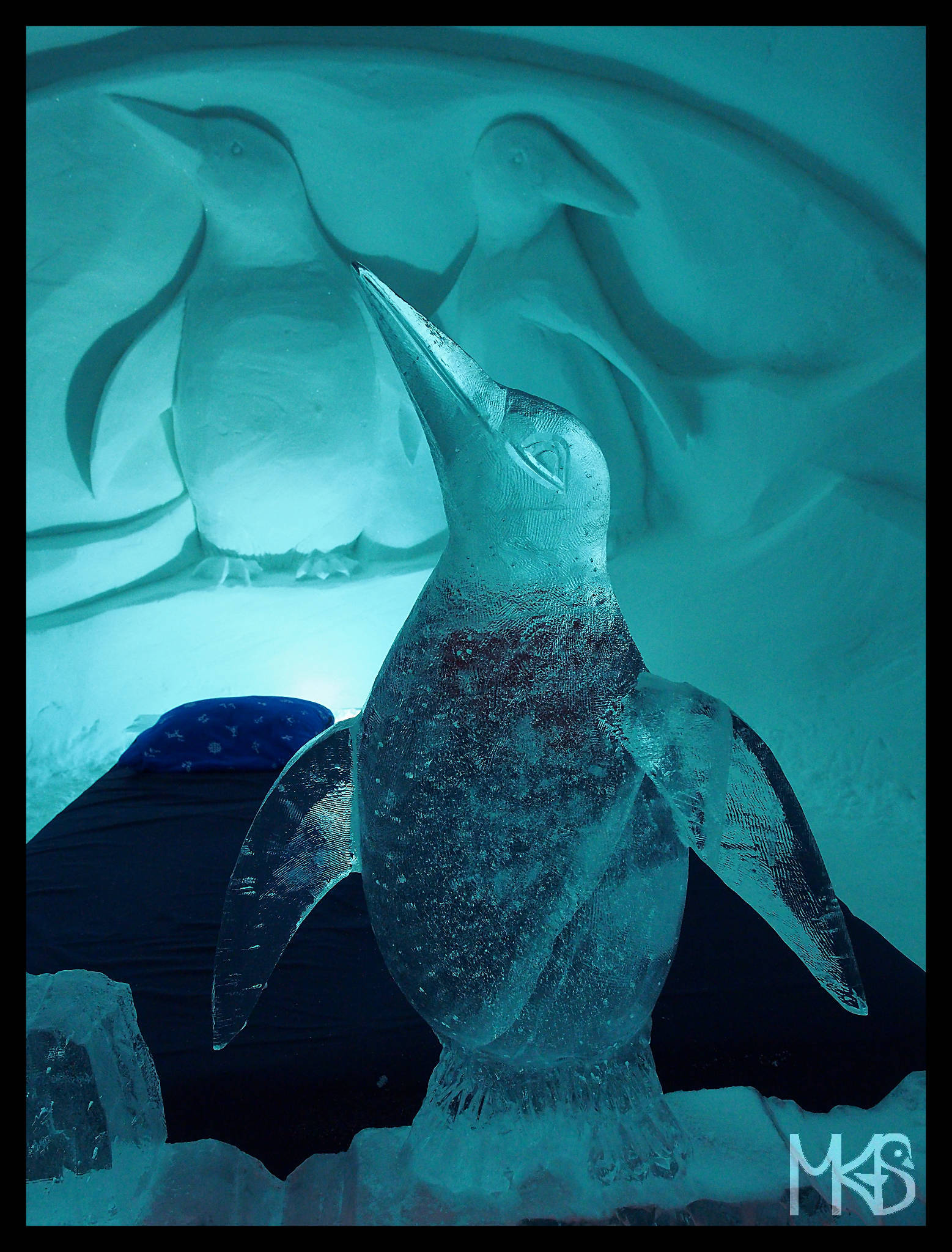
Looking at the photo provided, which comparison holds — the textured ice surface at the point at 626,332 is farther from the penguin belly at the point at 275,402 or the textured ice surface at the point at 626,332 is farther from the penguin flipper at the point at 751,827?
the penguin flipper at the point at 751,827

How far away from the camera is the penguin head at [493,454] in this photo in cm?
94

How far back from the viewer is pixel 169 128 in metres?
2.44

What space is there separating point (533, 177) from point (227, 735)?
6.29 feet

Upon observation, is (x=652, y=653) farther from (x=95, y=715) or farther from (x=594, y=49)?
(x=95, y=715)

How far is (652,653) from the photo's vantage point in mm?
3100

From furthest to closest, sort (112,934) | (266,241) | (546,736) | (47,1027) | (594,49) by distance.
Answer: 1. (266,241)
2. (594,49)
3. (112,934)
4. (47,1027)
5. (546,736)

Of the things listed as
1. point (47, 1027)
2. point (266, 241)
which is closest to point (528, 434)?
point (47, 1027)

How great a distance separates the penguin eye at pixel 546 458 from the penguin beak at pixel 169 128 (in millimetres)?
2083

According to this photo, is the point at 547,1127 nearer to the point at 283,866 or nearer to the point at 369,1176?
the point at 369,1176

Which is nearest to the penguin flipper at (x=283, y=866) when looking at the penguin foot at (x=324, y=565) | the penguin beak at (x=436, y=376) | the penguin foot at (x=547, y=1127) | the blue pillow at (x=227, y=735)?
the penguin foot at (x=547, y=1127)

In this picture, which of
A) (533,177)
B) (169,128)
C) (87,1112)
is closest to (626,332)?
(533,177)

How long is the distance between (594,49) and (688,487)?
1.29m

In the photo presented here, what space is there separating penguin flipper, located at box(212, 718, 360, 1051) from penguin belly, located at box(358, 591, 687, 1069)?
12 centimetres

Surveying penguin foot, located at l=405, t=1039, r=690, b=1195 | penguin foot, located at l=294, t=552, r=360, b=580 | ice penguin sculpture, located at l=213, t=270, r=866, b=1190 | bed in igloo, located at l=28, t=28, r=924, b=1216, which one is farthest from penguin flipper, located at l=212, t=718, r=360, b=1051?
penguin foot, located at l=294, t=552, r=360, b=580
